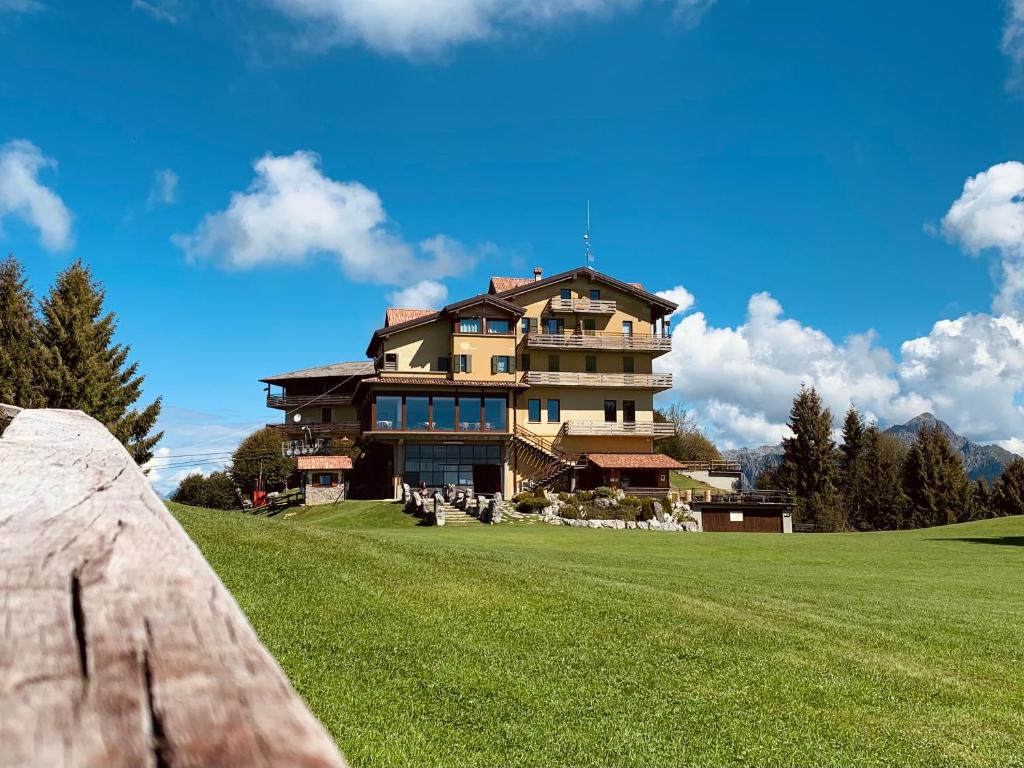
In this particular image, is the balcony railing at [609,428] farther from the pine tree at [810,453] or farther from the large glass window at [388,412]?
the pine tree at [810,453]

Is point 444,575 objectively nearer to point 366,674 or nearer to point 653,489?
point 366,674

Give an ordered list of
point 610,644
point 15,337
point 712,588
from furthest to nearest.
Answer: point 15,337
point 712,588
point 610,644

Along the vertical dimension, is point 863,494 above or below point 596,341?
below

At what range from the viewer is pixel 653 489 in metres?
45.5

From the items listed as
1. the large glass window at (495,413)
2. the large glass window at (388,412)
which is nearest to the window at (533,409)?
the large glass window at (495,413)

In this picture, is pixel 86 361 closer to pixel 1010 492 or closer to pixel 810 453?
pixel 810 453

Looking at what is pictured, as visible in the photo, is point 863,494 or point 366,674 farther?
point 863,494

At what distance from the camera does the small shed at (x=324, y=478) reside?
4203cm

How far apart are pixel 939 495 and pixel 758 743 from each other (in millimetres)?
61263

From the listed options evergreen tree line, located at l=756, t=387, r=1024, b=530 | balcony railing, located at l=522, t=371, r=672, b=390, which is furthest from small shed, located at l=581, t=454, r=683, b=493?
evergreen tree line, located at l=756, t=387, r=1024, b=530

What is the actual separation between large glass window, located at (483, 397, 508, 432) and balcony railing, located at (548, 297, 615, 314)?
8.29m

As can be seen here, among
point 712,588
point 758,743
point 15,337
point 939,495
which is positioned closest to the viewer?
point 758,743

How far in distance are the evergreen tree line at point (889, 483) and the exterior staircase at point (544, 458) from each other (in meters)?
20.7

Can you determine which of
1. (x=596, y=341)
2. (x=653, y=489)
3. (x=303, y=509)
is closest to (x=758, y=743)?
(x=303, y=509)
